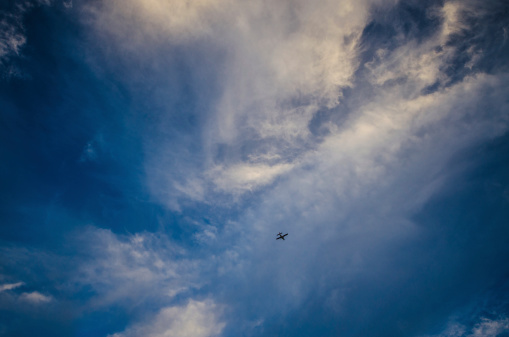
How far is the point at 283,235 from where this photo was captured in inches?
4311

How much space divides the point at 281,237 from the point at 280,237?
355 mm

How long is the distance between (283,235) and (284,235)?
71 cm

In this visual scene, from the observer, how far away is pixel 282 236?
10862cm

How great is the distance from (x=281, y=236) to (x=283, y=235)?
115 cm

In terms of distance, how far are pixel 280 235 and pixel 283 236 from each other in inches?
63.9

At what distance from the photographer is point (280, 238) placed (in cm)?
10900

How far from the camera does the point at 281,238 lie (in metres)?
109

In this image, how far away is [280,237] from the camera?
108250 mm

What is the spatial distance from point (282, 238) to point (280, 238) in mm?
1051

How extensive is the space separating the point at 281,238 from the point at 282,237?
0.96 meters

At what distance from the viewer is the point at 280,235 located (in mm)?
109750

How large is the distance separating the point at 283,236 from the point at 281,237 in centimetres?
83

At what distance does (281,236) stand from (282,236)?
14.0 inches

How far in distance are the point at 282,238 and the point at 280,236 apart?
113 cm
